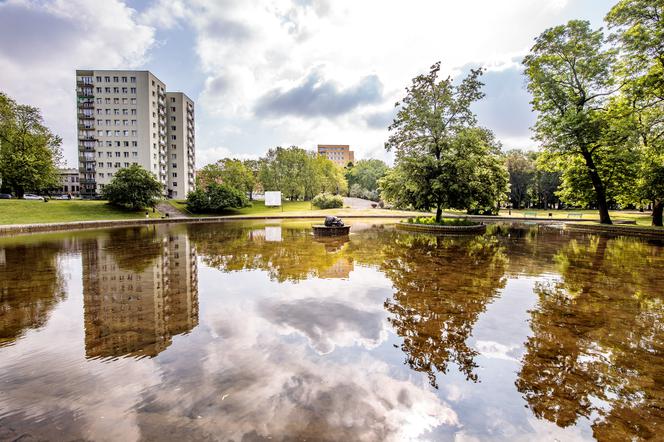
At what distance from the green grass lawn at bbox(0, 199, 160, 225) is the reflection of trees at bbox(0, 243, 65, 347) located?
82.6 ft

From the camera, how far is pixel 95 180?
6669 cm

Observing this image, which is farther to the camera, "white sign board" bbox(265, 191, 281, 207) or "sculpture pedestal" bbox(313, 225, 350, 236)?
"white sign board" bbox(265, 191, 281, 207)

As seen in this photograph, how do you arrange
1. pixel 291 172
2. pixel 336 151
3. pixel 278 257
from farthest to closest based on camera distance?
→ pixel 336 151, pixel 291 172, pixel 278 257

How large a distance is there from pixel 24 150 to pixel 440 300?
60478 millimetres

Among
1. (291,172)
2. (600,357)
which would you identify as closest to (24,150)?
(291,172)

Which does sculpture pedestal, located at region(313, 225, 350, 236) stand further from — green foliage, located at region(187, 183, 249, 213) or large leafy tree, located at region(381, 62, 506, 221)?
green foliage, located at region(187, 183, 249, 213)

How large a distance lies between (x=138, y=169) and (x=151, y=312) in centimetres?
4617

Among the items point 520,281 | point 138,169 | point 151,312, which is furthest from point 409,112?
point 138,169

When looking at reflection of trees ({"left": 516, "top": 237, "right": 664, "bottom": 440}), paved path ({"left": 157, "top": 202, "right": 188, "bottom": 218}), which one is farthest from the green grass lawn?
reflection of trees ({"left": 516, "top": 237, "right": 664, "bottom": 440})

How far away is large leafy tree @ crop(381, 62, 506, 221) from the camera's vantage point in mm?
23484

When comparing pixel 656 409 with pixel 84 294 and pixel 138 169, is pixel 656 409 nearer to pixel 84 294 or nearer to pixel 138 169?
pixel 84 294

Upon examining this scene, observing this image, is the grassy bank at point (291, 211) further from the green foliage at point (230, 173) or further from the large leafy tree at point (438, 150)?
the large leafy tree at point (438, 150)

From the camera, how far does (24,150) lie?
145 feet

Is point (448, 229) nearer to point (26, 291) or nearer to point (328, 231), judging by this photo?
point (328, 231)
